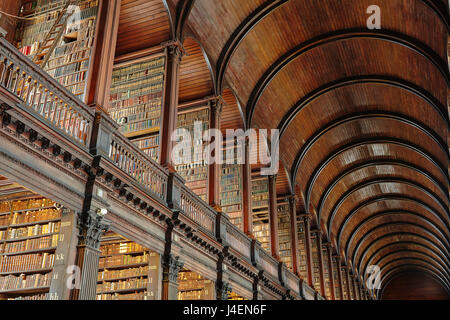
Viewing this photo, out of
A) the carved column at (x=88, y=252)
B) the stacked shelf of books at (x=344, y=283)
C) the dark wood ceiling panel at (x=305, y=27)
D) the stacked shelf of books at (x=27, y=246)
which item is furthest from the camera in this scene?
the stacked shelf of books at (x=344, y=283)

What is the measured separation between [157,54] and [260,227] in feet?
25.6

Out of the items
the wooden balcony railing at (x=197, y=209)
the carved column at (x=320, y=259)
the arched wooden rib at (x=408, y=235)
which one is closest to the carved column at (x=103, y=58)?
the wooden balcony railing at (x=197, y=209)

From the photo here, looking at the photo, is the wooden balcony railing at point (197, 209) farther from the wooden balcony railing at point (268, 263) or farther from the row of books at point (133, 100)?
the wooden balcony railing at point (268, 263)

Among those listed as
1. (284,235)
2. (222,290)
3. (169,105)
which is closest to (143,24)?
(169,105)

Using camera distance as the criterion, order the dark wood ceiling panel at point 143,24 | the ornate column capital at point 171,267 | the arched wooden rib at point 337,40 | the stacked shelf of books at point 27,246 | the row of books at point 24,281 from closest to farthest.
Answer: the row of books at point 24,281 < the stacked shelf of books at point 27,246 < the ornate column capital at point 171,267 < the dark wood ceiling panel at point 143,24 < the arched wooden rib at point 337,40

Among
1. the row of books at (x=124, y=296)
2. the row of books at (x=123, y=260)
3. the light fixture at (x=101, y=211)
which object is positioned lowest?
the row of books at (x=124, y=296)

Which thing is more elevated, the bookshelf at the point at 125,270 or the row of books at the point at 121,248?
the row of books at the point at 121,248

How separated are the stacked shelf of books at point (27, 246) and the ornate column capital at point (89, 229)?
58 centimetres

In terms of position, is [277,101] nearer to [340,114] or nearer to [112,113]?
[340,114]

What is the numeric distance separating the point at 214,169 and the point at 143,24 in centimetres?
342

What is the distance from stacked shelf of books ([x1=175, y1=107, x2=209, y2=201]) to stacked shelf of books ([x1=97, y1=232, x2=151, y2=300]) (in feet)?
9.79

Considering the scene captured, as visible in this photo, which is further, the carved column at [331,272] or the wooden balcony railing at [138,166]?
the carved column at [331,272]

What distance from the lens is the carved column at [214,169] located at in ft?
33.3
